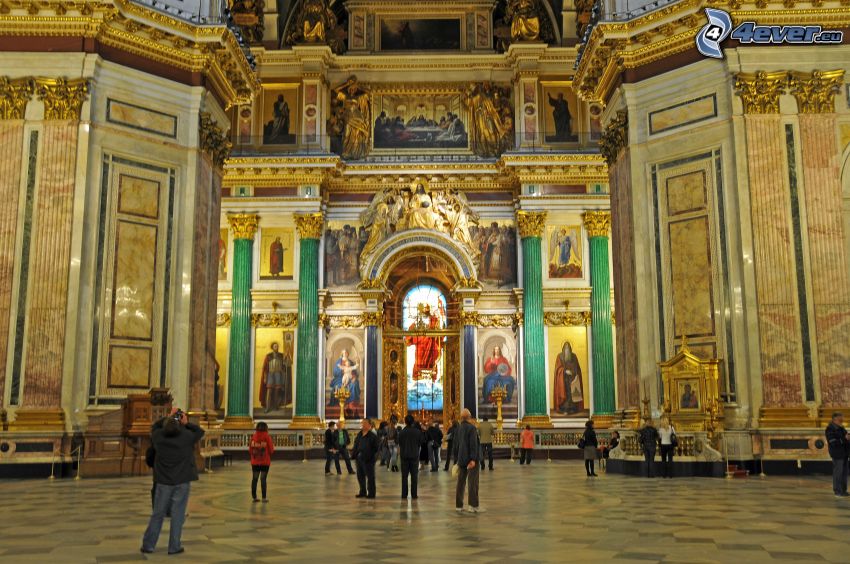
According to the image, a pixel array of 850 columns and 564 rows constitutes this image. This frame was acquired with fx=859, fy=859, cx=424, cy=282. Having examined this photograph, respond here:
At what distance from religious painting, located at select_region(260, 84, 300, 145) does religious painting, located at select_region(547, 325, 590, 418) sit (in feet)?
39.4

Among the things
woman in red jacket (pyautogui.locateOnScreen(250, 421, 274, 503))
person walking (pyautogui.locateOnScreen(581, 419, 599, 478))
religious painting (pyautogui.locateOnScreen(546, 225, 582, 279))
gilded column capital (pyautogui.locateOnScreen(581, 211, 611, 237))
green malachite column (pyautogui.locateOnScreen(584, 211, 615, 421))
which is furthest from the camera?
religious painting (pyautogui.locateOnScreen(546, 225, 582, 279))

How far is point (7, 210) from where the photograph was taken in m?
16.6

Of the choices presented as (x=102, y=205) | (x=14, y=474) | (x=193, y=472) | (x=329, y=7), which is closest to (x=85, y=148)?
(x=102, y=205)

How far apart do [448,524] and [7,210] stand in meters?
11.8

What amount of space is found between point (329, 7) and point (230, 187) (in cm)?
820

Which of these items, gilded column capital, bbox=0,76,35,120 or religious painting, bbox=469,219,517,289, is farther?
religious painting, bbox=469,219,517,289

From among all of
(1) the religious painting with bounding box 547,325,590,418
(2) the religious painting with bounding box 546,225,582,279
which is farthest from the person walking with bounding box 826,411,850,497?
(2) the religious painting with bounding box 546,225,582,279

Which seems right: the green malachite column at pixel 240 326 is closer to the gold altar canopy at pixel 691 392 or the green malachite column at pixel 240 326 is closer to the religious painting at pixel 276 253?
the religious painting at pixel 276 253

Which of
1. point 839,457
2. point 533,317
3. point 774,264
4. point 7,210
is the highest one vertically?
point 7,210

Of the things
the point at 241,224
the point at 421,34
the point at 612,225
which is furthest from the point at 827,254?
the point at 421,34

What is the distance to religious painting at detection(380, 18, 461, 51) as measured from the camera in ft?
109

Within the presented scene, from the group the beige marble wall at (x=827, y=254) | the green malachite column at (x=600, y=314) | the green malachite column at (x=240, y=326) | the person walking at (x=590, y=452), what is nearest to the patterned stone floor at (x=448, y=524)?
the beige marble wall at (x=827, y=254)

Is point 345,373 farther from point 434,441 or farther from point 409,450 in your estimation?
point 409,450

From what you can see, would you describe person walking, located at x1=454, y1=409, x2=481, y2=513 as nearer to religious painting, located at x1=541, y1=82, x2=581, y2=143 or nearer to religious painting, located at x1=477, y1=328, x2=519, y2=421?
religious painting, located at x1=477, y1=328, x2=519, y2=421
